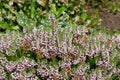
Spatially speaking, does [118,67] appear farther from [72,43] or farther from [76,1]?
[76,1]

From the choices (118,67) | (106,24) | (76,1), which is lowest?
(106,24)

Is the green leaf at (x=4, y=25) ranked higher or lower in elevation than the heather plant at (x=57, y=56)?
lower

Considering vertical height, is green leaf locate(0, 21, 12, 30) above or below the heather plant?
below

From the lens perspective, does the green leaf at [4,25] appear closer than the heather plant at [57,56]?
No

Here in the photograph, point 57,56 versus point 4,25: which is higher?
point 57,56

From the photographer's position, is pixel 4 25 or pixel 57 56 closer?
pixel 57 56

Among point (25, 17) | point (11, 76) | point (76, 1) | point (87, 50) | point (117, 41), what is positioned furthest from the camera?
point (76, 1)

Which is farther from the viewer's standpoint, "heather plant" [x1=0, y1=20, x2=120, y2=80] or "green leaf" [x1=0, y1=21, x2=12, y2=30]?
"green leaf" [x1=0, y1=21, x2=12, y2=30]

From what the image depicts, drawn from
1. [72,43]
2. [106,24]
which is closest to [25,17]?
[106,24]
